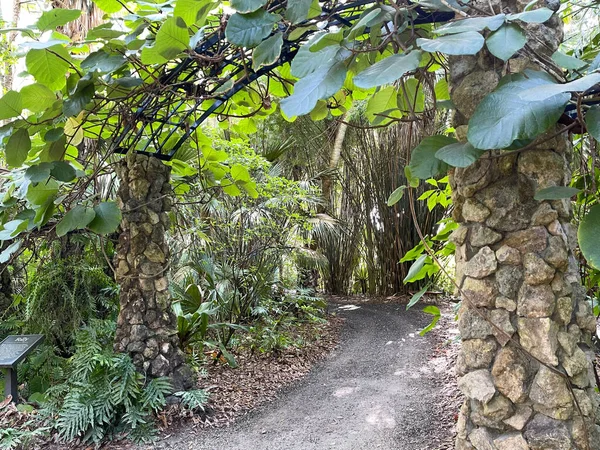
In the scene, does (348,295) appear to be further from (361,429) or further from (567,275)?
(567,275)

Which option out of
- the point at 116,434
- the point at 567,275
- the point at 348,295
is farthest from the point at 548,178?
the point at 348,295

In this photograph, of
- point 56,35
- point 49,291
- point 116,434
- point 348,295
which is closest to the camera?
point 56,35

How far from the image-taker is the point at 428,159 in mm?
859

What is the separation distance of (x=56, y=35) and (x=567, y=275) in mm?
1332

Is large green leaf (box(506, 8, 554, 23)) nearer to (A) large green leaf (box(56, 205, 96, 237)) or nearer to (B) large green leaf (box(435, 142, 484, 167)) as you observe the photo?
(B) large green leaf (box(435, 142, 484, 167))

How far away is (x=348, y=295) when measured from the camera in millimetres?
6770

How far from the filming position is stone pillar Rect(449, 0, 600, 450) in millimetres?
864

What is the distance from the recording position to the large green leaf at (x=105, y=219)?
1.16 meters

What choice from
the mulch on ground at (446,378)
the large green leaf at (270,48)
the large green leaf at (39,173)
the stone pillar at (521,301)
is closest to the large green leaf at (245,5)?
the large green leaf at (270,48)

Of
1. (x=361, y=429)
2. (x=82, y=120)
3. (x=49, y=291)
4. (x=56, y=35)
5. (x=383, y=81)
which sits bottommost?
(x=361, y=429)

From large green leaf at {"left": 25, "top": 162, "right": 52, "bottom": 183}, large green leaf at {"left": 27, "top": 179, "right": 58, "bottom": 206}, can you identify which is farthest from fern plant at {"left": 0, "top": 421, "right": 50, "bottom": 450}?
large green leaf at {"left": 25, "top": 162, "right": 52, "bottom": 183}

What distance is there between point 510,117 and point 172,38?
0.69 m

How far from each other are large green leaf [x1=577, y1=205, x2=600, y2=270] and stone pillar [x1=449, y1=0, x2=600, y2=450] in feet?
0.75

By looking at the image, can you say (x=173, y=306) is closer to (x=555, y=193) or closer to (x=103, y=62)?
A: (x=103, y=62)
